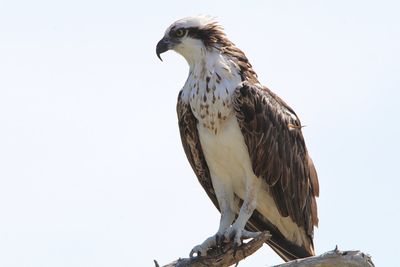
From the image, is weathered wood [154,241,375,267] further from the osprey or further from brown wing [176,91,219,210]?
brown wing [176,91,219,210]

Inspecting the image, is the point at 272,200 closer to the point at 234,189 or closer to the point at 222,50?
the point at 234,189

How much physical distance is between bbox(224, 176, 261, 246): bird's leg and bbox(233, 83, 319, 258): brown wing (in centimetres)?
14

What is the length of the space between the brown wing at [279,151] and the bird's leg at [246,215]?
142 mm

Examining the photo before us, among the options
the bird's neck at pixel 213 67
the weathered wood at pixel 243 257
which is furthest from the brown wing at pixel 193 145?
the weathered wood at pixel 243 257

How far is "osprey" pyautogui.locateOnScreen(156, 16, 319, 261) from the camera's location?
12.2m

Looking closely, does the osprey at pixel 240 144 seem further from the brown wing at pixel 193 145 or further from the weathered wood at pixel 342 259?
the weathered wood at pixel 342 259

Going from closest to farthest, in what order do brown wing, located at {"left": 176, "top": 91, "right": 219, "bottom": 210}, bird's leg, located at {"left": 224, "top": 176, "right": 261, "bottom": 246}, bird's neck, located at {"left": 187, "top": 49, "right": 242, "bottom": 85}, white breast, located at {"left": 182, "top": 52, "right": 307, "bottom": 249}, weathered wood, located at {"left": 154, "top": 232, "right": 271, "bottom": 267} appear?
weathered wood, located at {"left": 154, "top": 232, "right": 271, "bottom": 267}, bird's leg, located at {"left": 224, "top": 176, "right": 261, "bottom": 246}, white breast, located at {"left": 182, "top": 52, "right": 307, "bottom": 249}, bird's neck, located at {"left": 187, "top": 49, "right": 242, "bottom": 85}, brown wing, located at {"left": 176, "top": 91, "right": 219, "bottom": 210}

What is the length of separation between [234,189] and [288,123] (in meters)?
0.97

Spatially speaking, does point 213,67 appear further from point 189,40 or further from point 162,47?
point 162,47

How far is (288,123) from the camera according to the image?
12.7m

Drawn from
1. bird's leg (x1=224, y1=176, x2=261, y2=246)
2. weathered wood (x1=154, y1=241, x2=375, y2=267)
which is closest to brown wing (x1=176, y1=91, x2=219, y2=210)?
bird's leg (x1=224, y1=176, x2=261, y2=246)

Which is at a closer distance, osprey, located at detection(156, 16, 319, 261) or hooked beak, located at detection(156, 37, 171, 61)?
osprey, located at detection(156, 16, 319, 261)

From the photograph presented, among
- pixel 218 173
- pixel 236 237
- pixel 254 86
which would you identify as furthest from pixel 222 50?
pixel 236 237

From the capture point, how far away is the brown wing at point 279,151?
12.2 meters
